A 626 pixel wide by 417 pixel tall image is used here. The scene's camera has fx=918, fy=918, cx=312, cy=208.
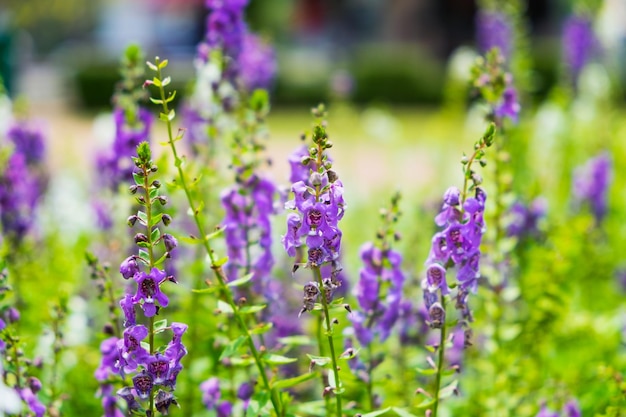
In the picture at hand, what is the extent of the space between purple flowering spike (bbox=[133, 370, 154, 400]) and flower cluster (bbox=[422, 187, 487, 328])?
71cm

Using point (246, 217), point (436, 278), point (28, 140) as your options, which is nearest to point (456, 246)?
point (436, 278)

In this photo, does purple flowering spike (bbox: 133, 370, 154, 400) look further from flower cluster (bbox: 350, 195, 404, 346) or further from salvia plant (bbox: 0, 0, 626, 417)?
flower cluster (bbox: 350, 195, 404, 346)

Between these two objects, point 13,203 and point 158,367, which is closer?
point 158,367

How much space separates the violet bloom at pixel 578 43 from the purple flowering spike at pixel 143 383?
16.5 ft

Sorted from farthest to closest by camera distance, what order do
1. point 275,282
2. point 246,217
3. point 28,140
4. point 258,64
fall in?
point 258,64 < point 28,140 < point 275,282 < point 246,217

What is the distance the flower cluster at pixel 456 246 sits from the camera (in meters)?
2.25

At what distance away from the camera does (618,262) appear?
5.73 metres

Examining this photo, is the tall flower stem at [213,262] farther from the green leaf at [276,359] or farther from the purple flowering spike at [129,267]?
the purple flowering spike at [129,267]

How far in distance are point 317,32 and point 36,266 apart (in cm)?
3668

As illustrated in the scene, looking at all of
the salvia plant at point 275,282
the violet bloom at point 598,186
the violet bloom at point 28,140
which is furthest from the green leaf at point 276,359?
the violet bloom at point 598,186

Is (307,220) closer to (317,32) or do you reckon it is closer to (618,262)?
(618,262)

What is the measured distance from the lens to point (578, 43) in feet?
21.3

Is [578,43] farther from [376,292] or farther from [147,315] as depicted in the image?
[147,315]

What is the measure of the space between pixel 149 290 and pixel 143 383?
0.23m
